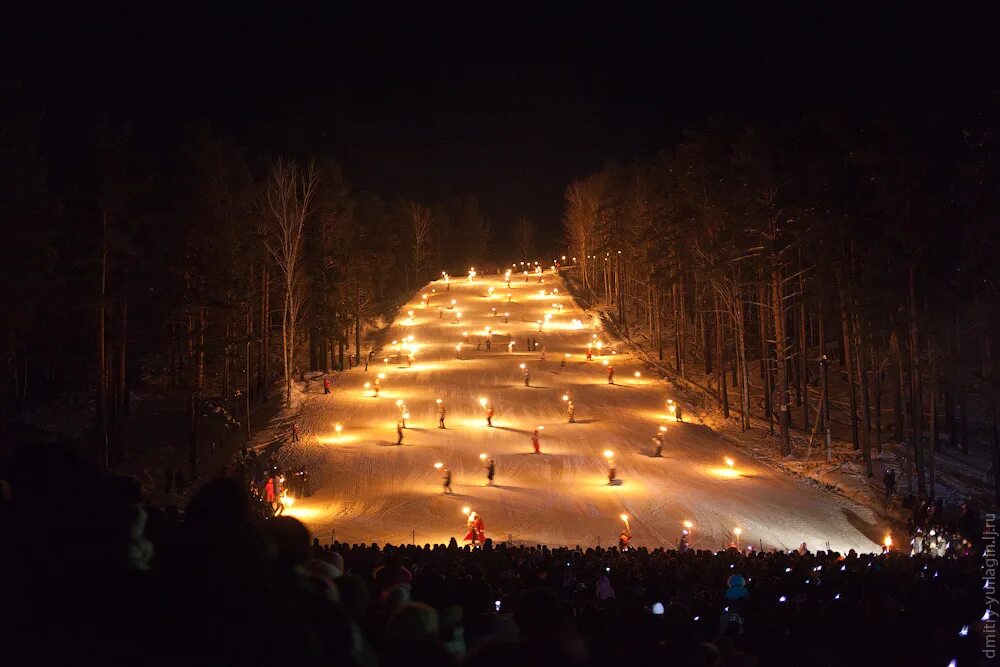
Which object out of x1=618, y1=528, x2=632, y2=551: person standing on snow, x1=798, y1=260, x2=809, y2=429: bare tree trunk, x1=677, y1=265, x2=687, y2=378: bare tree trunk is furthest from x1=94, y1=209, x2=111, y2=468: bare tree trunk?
x1=677, y1=265, x2=687, y2=378: bare tree trunk

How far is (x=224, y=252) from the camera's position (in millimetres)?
39000

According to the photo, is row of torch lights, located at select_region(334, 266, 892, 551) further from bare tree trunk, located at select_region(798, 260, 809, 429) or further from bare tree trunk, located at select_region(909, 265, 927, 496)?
bare tree trunk, located at select_region(798, 260, 809, 429)

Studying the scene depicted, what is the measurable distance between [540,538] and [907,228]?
15.4 metres

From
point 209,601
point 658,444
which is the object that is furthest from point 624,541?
point 209,601

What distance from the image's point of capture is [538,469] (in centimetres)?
2986

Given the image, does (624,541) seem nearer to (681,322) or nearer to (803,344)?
(803,344)

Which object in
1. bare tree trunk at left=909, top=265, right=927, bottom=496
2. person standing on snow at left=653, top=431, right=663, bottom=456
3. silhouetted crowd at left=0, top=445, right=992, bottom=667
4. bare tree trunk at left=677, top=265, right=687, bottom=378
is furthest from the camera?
bare tree trunk at left=677, top=265, right=687, bottom=378

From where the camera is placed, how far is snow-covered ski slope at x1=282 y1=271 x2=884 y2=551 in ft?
77.2

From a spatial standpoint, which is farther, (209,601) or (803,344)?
(803,344)

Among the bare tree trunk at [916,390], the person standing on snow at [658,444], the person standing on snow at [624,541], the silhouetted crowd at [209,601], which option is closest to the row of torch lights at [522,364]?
the person standing on snow at [658,444]

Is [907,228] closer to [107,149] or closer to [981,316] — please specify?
[981,316]

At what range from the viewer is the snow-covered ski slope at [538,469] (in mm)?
23516

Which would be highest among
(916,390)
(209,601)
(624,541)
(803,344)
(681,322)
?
(681,322)

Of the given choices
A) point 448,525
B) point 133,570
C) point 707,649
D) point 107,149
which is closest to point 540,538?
point 448,525
